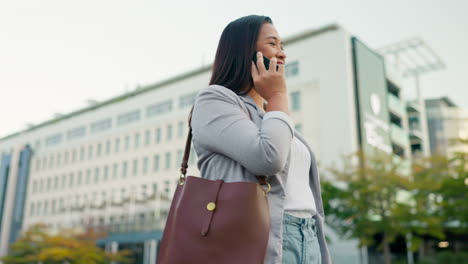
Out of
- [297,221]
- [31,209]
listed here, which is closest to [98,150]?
[31,209]

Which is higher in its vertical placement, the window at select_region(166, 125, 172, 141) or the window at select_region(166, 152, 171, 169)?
the window at select_region(166, 125, 172, 141)

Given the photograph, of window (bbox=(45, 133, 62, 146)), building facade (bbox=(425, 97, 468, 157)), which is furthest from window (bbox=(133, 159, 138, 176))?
building facade (bbox=(425, 97, 468, 157))

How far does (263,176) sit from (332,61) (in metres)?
30.1

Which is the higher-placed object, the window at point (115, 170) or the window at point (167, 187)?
the window at point (115, 170)

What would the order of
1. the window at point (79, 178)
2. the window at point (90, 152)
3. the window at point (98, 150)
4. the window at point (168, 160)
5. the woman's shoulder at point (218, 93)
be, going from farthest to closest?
the window at point (79, 178), the window at point (90, 152), the window at point (98, 150), the window at point (168, 160), the woman's shoulder at point (218, 93)

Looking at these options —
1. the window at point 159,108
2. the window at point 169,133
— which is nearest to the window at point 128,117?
the window at point 159,108

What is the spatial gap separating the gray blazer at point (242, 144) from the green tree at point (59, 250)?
30587mm

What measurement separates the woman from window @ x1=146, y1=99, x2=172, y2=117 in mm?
38372

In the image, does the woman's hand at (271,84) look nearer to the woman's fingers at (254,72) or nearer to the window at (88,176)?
the woman's fingers at (254,72)

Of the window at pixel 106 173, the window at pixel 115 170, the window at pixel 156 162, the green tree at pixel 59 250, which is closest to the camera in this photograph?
the green tree at pixel 59 250

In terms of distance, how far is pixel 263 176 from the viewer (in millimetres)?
1667

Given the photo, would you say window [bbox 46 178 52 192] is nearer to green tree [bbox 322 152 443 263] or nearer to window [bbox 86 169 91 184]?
window [bbox 86 169 91 184]

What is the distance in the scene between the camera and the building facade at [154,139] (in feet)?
99.3

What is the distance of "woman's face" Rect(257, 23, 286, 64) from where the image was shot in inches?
77.1
